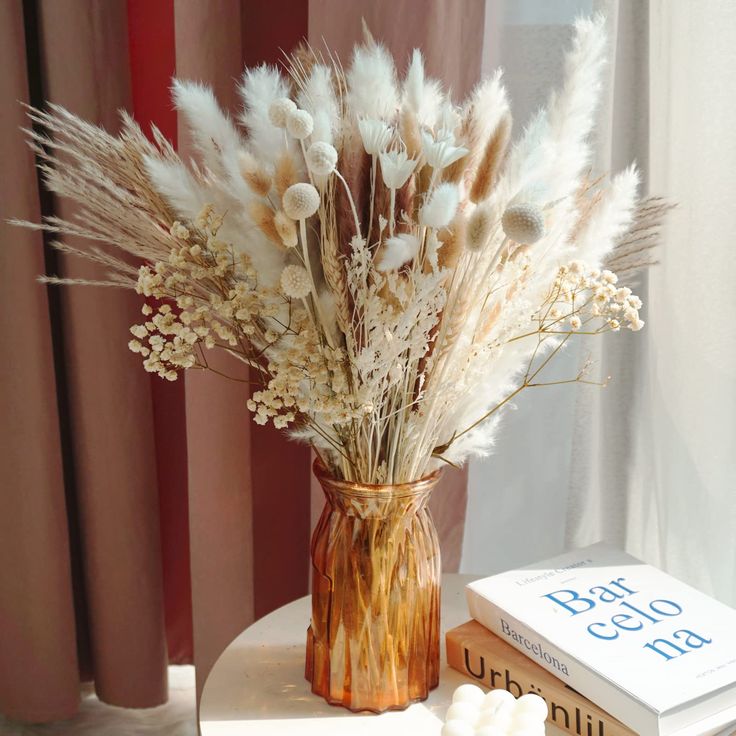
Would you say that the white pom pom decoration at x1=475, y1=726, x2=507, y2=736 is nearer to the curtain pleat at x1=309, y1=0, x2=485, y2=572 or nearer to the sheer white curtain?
the sheer white curtain

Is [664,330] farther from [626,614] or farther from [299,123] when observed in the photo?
[299,123]

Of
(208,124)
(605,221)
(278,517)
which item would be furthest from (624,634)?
(278,517)

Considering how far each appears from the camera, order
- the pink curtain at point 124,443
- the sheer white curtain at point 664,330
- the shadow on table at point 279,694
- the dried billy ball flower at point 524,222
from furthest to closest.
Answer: the pink curtain at point 124,443 < the sheer white curtain at point 664,330 < the shadow on table at point 279,694 < the dried billy ball flower at point 524,222

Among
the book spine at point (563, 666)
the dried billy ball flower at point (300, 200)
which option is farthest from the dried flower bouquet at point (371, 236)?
the book spine at point (563, 666)

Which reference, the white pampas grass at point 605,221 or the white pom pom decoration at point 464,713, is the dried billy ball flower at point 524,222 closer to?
the white pampas grass at point 605,221

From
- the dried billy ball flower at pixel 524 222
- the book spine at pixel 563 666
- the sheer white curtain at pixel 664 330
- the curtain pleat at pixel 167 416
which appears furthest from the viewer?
the curtain pleat at pixel 167 416

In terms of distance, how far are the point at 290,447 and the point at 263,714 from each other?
56cm

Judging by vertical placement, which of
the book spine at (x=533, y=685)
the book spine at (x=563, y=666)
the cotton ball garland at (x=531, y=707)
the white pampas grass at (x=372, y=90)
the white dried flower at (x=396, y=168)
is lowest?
the book spine at (x=533, y=685)

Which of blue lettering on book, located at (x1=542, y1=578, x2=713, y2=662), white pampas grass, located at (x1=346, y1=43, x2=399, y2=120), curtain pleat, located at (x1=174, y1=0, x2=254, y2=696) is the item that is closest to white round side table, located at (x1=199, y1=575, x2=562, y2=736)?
blue lettering on book, located at (x1=542, y1=578, x2=713, y2=662)

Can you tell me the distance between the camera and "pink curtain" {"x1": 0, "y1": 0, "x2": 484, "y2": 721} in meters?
1.19

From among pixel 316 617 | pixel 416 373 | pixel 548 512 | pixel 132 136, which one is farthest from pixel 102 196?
pixel 548 512

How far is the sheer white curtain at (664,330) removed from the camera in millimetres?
1074

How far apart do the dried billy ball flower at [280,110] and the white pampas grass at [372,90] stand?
70 mm

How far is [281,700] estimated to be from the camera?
0.86 m
